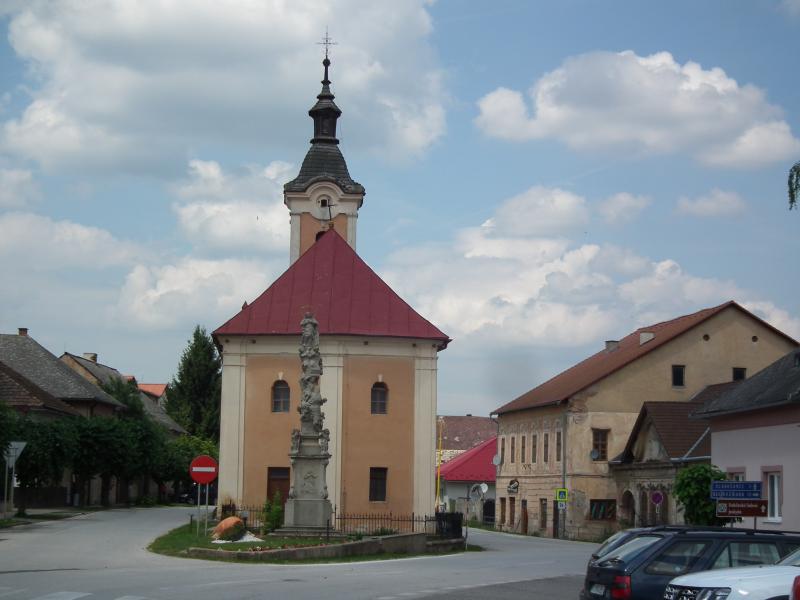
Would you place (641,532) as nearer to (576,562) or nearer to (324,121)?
(576,562)

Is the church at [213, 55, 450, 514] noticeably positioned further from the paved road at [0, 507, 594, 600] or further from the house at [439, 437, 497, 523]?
the house at [439, 437, 497, 523]

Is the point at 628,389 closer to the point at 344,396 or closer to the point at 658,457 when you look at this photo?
the point at 658,457

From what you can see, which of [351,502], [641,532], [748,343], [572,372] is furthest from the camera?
[572,372]

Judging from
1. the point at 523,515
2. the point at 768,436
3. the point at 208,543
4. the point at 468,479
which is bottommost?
the point at 523,515

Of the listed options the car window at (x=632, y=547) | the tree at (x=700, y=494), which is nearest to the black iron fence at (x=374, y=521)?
the tree at (x=700, y=494)

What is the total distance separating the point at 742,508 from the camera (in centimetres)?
2130

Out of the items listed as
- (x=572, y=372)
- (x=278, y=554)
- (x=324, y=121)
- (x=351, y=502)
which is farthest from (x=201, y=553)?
(x=572, y=372)

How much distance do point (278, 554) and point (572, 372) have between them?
38061 millimetres

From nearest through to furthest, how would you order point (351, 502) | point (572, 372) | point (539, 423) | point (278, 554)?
point (278, 554) < point (351, 502) < point (539, 423) < point (572, 372)

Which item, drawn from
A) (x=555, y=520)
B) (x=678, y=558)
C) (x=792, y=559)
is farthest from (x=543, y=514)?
(x=792, y=559)

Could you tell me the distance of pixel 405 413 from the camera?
43.1m

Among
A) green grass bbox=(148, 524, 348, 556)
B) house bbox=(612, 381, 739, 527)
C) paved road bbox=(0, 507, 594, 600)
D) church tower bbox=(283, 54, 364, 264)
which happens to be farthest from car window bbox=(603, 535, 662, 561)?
church tower bbox=(283, 54, 364, 264)

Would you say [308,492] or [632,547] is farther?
[308,492]

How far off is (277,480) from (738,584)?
31453 millimetres
